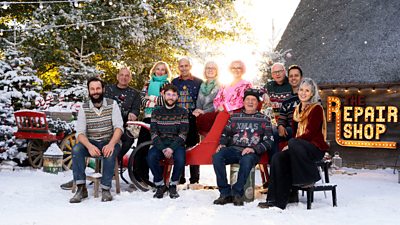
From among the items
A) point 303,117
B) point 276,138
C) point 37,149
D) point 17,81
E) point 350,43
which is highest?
point 350,43

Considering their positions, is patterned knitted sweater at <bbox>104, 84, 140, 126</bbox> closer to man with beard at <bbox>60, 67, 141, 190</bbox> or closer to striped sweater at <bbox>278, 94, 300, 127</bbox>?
man with beard at <bbox>60, 67, 141, 190</bbox>

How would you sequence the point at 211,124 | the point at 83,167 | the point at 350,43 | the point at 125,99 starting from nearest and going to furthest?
the point at 83,167 < the point at 211,124 < the point at 125,99 < the point at 350,43

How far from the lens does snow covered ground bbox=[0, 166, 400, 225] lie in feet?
16.5

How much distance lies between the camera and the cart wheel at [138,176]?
6824mm

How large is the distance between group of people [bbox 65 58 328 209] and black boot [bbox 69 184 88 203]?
1 cm

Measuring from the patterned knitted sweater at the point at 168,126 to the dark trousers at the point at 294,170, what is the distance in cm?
131

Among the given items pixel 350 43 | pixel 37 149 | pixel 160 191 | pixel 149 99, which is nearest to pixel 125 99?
pixel 149 99

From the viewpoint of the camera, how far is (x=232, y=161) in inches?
247

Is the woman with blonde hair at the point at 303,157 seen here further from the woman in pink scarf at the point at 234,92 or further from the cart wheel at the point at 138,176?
the cart wheel at the point at 138,176

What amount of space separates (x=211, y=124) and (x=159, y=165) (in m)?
0.94

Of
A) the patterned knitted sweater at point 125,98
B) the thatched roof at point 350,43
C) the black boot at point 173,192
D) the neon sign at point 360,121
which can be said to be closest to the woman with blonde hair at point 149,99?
the patterned knitted sweater at point 125,98

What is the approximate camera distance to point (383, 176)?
9641 millimetres

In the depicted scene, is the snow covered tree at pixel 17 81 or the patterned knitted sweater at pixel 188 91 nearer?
the patterned knitted sweater at pixel 188 91

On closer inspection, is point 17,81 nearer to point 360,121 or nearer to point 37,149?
point 37,149
